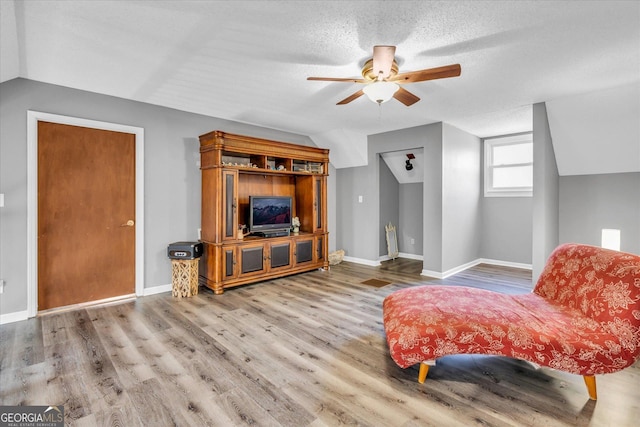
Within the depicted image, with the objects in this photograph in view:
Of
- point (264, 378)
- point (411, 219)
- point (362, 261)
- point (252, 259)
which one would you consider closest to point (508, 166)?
point (411, 219)

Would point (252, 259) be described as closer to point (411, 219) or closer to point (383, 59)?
point (383, 59)

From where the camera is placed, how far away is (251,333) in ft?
9.49

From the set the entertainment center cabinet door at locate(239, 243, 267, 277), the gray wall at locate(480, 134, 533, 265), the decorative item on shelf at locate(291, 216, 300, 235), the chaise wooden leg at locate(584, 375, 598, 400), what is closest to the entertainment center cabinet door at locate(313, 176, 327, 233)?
the decorative item on shelf at locate(291, 216, 300, 235)

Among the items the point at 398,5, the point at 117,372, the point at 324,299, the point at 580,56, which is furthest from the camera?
the point at 324,299

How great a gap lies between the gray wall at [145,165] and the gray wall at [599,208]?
4.93m

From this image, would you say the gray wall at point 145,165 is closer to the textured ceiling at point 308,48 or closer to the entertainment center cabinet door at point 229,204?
the textured ceiling at point 308,48

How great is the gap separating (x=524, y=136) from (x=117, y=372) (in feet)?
21.6

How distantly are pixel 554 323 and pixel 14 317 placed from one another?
15.7 ft

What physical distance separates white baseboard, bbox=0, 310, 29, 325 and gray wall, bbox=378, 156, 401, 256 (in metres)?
5.24

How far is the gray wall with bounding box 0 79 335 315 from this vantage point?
10.2 ft

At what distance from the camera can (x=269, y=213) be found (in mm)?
4828

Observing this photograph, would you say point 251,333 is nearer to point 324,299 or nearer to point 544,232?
point 324,299

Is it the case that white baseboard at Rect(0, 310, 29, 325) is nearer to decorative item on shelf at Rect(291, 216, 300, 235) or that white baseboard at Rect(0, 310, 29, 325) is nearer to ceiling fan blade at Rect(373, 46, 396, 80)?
decorative item on shelf at Rect(291, 216, 300, 235)

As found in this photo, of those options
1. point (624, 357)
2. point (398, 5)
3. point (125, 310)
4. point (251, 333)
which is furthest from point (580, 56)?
point (125, 310)
